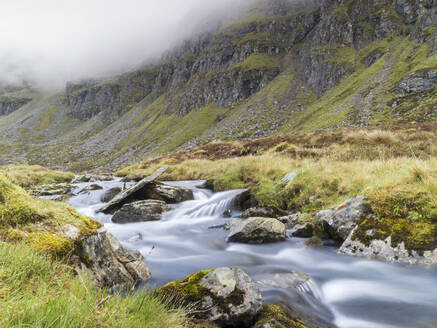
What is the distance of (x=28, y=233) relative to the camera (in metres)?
4.11

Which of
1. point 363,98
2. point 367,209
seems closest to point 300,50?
point 363,98

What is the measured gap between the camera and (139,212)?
13555 millimetres

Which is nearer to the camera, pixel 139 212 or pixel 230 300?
pixel 230 300

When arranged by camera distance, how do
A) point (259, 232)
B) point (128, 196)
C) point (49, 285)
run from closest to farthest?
point (49, 285) < point (259, 232) < point (128, 196)

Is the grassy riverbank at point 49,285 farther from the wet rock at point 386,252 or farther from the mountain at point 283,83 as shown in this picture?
the mountain at point 283,83

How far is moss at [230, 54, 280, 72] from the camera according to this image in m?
133

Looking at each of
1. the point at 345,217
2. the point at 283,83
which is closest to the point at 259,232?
the point at 345,217

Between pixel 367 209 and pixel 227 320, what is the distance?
241 inches

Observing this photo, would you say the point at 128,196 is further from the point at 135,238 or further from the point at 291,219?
the point at 291,219

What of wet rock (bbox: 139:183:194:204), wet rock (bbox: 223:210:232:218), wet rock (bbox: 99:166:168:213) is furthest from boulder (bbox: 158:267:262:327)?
wet rock (bbox: 139:183:194:204)

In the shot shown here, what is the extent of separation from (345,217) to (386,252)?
1.53 m

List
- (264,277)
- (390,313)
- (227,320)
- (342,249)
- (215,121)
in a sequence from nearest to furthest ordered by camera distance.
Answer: (227,320), (390,313), (264,277), (342,249), (215,121)

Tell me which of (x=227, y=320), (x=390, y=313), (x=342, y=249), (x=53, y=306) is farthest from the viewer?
(x=342, y=249)

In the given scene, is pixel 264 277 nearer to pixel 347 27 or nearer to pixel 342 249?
pixel 342 249
